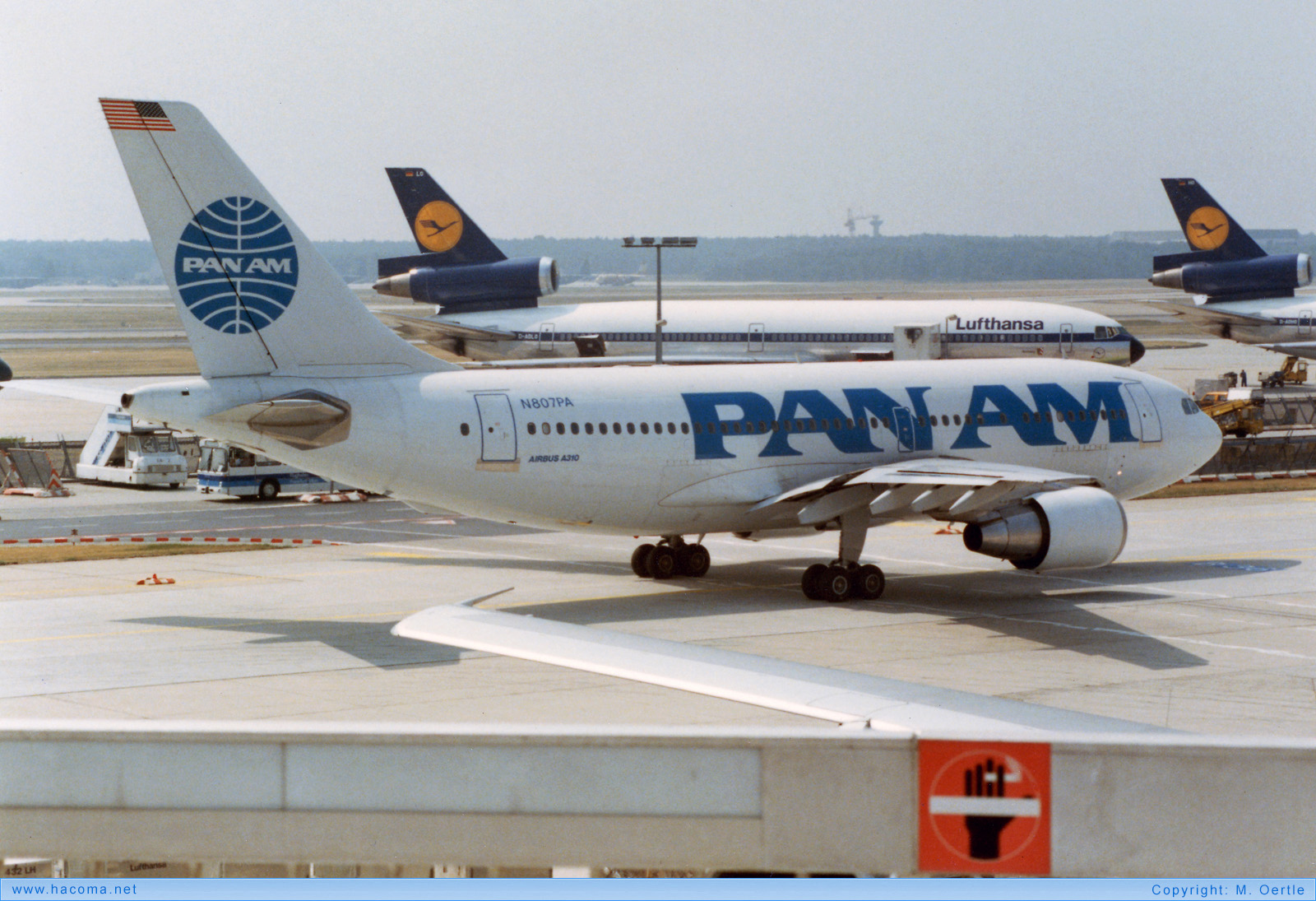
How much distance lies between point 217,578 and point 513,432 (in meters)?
9.29

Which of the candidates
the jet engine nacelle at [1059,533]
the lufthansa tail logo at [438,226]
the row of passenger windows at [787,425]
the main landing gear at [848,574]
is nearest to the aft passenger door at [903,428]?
the row of passenger windows at [787,425]

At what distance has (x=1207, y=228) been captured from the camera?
101 meters

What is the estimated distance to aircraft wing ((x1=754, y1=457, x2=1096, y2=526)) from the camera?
30859 mm

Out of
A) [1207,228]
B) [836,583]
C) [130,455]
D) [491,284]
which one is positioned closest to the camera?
[836,583]

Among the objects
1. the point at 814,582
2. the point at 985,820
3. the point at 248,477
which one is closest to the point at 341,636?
the point at 814,582

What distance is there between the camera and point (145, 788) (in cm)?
1100

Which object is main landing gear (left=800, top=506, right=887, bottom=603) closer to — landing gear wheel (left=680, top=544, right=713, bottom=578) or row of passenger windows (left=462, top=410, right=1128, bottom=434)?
row of passenger windows (left=462, top=410, right=1128, bottom=434)

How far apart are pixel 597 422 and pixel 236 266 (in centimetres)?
792

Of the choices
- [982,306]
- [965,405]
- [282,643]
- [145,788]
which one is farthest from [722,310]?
[145,788]

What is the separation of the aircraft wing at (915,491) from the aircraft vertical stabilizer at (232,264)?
939 centimetres

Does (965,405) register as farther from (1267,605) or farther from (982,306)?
(982,306)

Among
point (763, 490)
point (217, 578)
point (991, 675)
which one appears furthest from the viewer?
point (217, 578)

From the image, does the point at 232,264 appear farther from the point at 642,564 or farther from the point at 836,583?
the point at 836,583

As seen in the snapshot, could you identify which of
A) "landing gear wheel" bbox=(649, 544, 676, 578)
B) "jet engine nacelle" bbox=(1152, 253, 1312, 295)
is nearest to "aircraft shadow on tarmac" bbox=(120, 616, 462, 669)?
"landing gear wheel" bbox=(649, 544, 676, 578)
